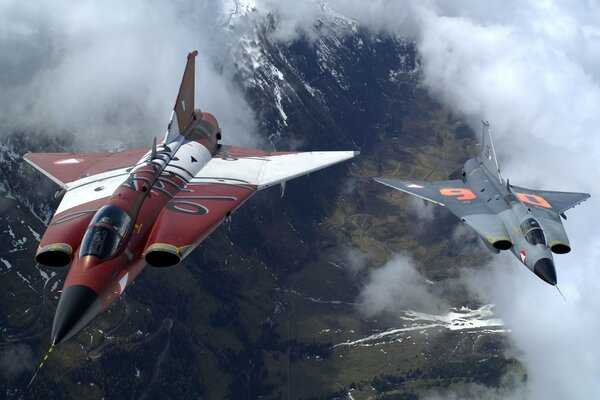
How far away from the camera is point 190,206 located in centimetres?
4731

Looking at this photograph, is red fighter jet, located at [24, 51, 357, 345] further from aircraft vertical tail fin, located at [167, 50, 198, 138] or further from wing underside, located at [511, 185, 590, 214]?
wing underside, located at [511, 185, 590, 214]

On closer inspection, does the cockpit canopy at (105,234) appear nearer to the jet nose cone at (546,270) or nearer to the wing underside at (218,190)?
the wing underside at (218,190)

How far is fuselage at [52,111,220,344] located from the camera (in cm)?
3353

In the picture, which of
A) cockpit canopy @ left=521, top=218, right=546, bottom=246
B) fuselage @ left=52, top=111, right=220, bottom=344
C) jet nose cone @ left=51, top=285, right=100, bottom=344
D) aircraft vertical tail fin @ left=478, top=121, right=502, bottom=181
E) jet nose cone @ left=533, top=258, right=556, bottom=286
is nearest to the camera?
jet nose cone @ left=51, top=285, right=100, bottom=344

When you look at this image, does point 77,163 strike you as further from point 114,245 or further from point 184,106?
point 114,245

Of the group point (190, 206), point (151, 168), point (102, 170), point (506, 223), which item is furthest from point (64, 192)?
point (506, 223)

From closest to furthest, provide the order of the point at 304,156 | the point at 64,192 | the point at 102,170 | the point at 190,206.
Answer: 1. the point at 190,206
2. the point at 64,192
3. the point at 102,170
4. the point at 304,156

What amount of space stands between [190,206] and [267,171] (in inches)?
589

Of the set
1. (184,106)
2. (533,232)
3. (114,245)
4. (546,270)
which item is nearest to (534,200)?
(533,232)

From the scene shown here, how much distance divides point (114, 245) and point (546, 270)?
37.5m

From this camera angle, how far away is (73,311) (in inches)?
1304

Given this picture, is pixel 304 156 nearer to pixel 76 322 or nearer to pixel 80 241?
pixel 80 241

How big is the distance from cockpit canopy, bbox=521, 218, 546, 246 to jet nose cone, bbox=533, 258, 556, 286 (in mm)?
2359

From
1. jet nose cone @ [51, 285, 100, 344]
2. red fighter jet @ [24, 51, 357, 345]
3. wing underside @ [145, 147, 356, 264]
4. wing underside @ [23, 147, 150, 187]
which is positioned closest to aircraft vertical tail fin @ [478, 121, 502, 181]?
wing underside @ [145, 147, 356, 264]
